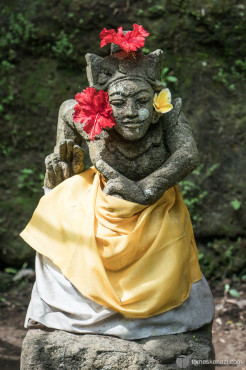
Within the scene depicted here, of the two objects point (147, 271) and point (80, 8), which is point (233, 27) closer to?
point (80, 8)

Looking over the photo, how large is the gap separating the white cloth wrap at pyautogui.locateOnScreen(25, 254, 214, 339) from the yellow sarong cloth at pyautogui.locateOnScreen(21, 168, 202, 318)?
7 cm

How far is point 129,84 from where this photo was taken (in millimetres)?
3629

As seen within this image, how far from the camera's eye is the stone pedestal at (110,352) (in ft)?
11.7

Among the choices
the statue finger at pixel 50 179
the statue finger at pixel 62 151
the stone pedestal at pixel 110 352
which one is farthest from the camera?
the statue finger at pixel 50 179

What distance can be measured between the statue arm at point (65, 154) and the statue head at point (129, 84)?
1.33ft

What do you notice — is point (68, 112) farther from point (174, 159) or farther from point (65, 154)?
point (174, 159)

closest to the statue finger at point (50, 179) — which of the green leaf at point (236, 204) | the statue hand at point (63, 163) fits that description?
the statue hand at point (63, 163)

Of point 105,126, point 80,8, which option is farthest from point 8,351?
point 80,8

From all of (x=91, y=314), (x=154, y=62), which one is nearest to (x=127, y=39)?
(x=154, y=62)

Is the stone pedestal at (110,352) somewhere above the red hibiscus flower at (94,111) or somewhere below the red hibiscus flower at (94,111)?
below

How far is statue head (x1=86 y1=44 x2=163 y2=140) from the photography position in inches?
143

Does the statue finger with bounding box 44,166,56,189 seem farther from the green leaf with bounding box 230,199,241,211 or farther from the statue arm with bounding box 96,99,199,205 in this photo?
the green leaf with bounding box 230,199,241,211

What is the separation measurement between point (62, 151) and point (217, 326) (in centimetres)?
242

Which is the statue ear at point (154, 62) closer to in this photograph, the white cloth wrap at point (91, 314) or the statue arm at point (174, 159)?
the statue arm at point (174, 159)
